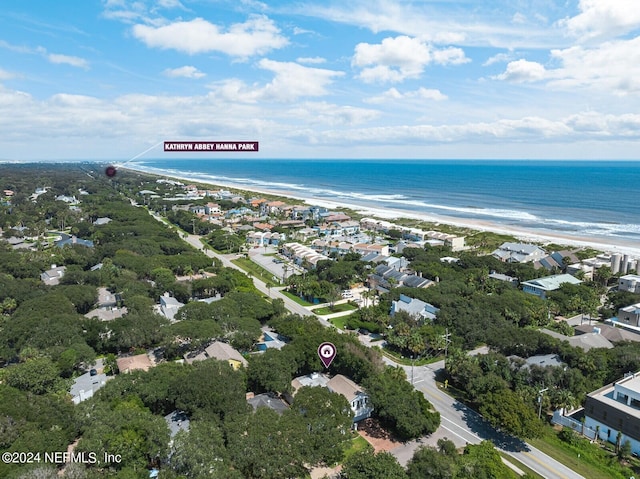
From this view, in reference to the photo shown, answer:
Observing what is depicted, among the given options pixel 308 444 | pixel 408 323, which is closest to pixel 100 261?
pixel 408 323

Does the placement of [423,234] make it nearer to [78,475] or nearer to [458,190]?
[78,475]

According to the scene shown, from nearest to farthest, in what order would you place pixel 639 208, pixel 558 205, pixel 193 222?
pixel 193 222 < pixel 639 208 < pixel 558 205

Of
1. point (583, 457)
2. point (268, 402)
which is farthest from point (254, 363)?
point (583, 457)

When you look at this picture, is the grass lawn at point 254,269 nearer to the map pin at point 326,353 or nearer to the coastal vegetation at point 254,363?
the coastal vegetation at point 254,363

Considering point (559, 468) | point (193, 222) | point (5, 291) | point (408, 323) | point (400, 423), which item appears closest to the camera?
point (559, 468)

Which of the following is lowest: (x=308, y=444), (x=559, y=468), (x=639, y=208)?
(x=559, y=468)

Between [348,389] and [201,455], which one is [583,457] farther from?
[201,455]

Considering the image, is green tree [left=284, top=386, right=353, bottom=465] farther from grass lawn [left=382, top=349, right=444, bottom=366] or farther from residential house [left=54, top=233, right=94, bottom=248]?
residential house [left=54, top=233, right=94, bottom=248]

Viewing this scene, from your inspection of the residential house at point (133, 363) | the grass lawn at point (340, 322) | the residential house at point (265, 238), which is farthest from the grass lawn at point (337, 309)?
the residential house at point (265, 238)
